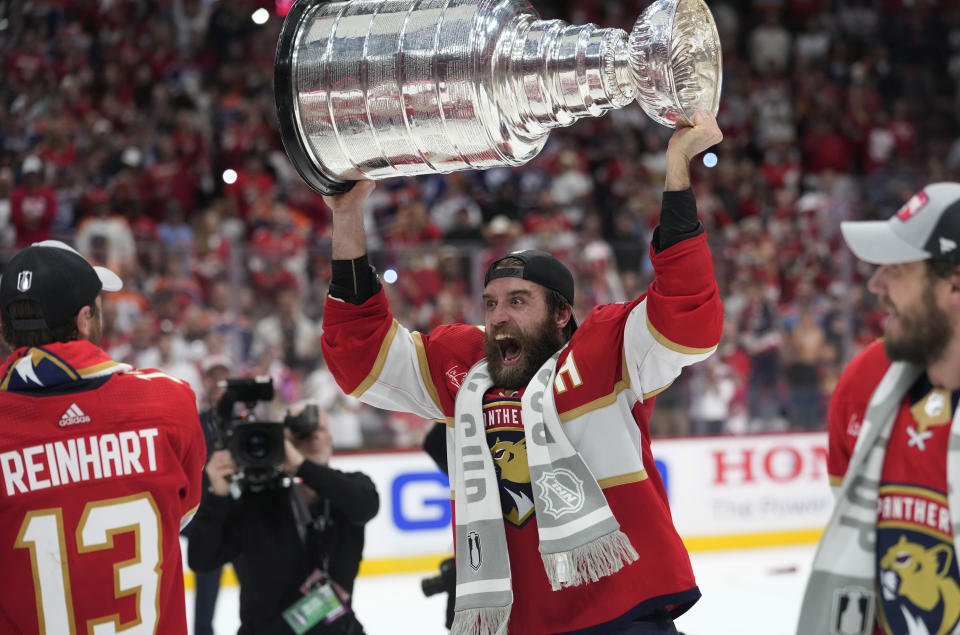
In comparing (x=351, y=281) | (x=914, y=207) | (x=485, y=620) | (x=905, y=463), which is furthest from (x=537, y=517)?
(x=914, y=207)

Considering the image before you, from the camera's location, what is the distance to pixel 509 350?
3232mm

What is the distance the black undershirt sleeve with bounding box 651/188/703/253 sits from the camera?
2740 mm

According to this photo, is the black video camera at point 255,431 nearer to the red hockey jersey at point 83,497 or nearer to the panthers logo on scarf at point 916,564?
the red hockey jersey at point 83,497

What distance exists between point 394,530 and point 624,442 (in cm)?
546

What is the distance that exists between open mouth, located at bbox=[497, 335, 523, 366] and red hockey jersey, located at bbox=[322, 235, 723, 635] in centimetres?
11

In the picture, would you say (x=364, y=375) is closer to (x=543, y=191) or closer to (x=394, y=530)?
(x=394, y=530)

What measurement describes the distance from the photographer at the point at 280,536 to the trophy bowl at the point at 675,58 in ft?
5.69

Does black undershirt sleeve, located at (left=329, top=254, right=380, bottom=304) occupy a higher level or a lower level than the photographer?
higher

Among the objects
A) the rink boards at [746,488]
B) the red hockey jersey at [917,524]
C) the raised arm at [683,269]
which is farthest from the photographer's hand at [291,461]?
the rink boards at [746,488]

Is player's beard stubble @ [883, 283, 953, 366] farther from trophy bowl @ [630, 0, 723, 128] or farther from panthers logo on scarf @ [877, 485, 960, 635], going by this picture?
trophy bowl @ [630, 0, 723, 128]

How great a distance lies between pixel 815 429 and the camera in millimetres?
9578

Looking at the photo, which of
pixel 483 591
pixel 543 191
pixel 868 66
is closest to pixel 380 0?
pixel 483 591

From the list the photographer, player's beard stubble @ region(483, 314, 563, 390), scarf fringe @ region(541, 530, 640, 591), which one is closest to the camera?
scarf fringe @ region(541, 530, 640, 591)

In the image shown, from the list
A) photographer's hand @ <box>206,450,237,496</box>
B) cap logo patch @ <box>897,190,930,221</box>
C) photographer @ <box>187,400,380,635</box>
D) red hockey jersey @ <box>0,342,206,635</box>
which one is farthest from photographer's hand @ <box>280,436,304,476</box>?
cap logo patch @ <box>897,190,930,221</box>
